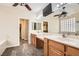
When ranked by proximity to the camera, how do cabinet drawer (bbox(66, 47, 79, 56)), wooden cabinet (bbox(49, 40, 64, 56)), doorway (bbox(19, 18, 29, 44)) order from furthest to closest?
wooden cabinet (bbox(49, 40, 64, 56)), doorway (bbox(19, 18, 29, 44)), cabinet drawer (bbox(66, 47, 79, 56))

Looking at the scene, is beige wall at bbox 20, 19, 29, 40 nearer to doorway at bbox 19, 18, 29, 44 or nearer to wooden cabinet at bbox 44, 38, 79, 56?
doorway at bbox 19, 18, 29, 44

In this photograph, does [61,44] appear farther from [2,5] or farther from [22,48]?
[2,5]

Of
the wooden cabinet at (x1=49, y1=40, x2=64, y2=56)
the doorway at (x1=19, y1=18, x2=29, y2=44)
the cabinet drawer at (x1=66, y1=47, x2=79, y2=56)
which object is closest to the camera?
the cabinet drawer at (x1=66, y1=47, x2=79, y2=56)

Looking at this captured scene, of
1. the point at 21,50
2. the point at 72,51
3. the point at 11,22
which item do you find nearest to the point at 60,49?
the point at 72,51

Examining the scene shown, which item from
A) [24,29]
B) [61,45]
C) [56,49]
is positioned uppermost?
[24,29]

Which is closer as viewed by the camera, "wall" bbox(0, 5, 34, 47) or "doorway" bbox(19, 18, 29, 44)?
"wall" bbox(0, 5, 34, 47)

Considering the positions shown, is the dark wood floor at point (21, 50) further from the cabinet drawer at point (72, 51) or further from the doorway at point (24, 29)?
the cabinet drawer at point (72, 51)

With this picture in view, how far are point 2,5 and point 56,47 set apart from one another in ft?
4.23

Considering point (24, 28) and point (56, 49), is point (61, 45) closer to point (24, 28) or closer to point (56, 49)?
point (56, 49)

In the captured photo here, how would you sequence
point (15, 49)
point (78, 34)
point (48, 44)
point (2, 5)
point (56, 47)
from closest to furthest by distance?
point (2, 5), point (15, 49), point (78, 34), point (56, 47), point (48, 44)

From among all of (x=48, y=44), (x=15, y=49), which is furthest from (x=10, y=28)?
(x=48, y=44)

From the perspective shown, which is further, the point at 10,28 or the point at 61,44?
the point at 61,44

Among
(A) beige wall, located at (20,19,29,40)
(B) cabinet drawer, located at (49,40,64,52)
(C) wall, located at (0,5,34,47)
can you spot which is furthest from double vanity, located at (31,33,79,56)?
(C) wall, located at (0,5,34,47)

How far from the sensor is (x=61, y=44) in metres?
2.05
